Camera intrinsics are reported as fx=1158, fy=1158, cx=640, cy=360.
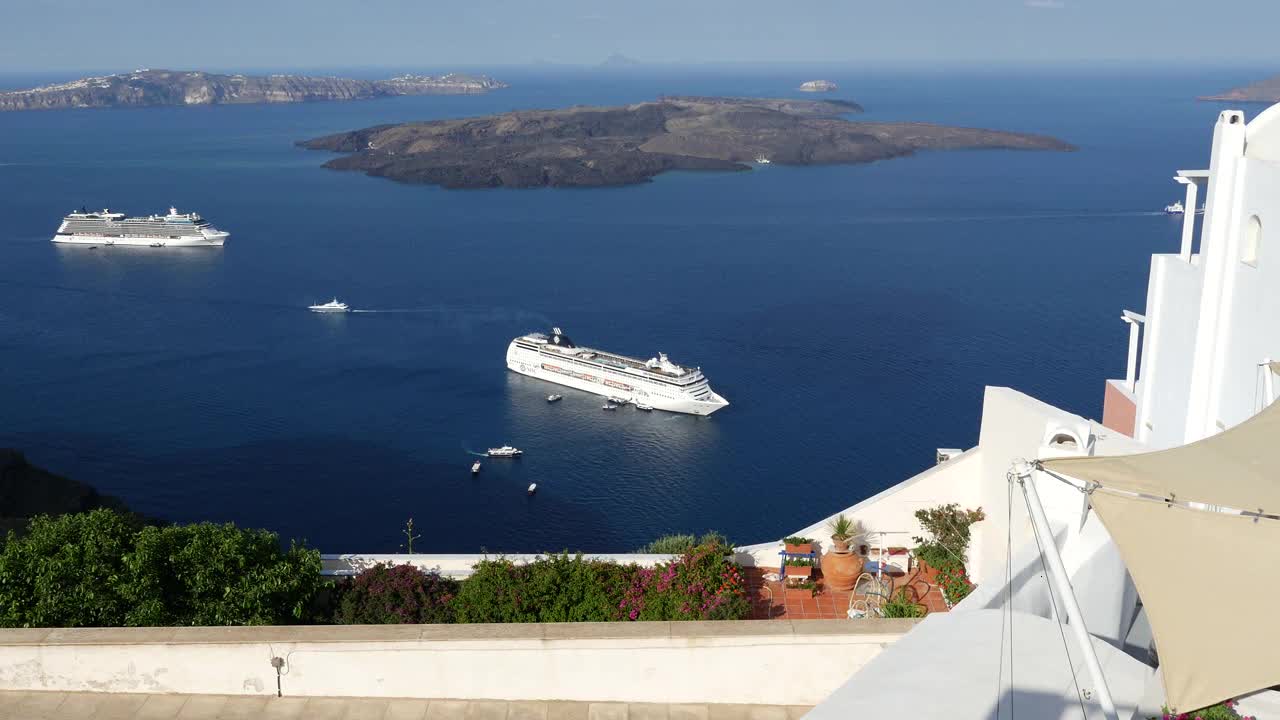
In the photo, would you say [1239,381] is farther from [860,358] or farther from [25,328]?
[25,328]

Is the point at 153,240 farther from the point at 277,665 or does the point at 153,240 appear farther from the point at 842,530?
the point at 277,665

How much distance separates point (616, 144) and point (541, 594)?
434 feet

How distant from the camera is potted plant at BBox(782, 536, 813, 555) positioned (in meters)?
11.1

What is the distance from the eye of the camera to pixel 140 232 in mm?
83062

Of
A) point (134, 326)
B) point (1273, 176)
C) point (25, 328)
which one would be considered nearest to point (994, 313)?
point (134, 326)

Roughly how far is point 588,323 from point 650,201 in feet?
146

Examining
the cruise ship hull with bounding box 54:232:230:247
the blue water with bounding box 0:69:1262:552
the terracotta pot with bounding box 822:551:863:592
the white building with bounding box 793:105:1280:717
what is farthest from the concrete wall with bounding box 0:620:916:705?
the cruise ship hull with bounding box 54:232:230:247

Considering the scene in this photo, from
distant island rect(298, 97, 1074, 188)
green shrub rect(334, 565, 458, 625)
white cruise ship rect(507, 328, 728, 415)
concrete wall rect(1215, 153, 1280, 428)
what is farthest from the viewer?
distant island rect(298, 97, 1074, 188)

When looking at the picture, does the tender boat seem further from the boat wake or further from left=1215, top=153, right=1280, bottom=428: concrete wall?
left=1215, top=153, right=1280, bottom=428: concrete wall

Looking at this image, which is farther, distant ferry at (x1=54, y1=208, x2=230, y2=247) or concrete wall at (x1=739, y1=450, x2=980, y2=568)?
distant ferry at (x1=54, y1=208, x2=230, y2=247)

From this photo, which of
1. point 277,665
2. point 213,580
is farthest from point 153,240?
point 277,665

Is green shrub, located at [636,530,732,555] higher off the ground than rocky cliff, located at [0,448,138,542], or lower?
higher

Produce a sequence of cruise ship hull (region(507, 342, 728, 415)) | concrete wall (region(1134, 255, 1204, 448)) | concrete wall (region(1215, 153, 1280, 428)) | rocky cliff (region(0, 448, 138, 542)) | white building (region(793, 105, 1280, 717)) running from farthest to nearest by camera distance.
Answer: cruise ship hull (region(507, 342, 728, 415))
rocky cliff (region(0, 448, 138, 542))
concrete wall (region(1134, 255, 1204, 448))
concrete wall (region(1215, 153, 1280, 428))
white building (region(793, 105, 1280, 717))

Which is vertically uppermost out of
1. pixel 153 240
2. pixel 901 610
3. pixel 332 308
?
pixel 901 610
